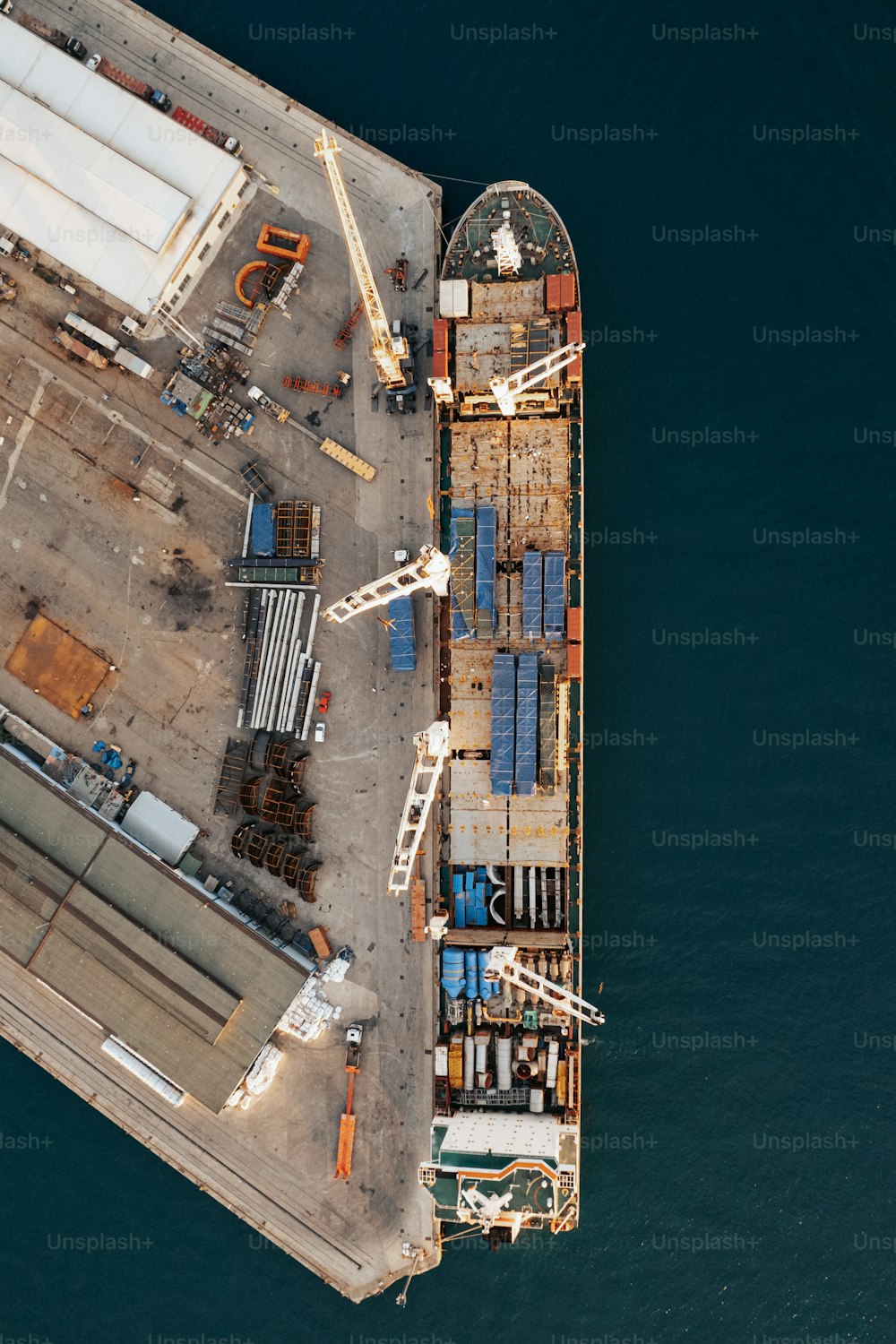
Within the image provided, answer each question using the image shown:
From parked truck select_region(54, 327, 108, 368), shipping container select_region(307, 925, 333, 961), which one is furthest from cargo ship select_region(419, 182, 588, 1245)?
parked truck select_region(54, 327, 108, 368)

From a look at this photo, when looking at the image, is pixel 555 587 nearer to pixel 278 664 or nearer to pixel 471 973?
pixel 278 664

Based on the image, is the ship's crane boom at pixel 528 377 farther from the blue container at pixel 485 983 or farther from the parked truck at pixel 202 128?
the blue container at pixel 485 983

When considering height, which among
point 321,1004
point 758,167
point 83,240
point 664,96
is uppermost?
point 664,96

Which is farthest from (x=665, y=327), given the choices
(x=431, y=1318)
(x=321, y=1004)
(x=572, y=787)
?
(x=431, y=1318)

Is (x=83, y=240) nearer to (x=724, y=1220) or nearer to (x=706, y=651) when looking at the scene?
(x=706, y=651)

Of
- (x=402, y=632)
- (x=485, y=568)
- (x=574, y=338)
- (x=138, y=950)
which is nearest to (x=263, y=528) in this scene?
(x=402, y=632)

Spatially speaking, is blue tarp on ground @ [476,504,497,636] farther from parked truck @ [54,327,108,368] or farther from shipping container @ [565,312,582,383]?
parked truck @ [54,327,108,368]
